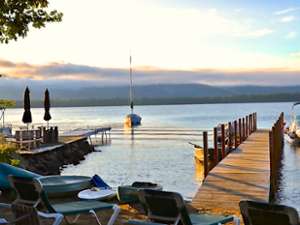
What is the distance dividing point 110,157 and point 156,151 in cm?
362

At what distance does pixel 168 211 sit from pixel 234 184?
20.8ft

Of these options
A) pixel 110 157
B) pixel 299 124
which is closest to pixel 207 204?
pixel 110 157

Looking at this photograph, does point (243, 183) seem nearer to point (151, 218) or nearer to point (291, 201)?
point (291, 201)

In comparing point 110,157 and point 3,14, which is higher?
point 3,14

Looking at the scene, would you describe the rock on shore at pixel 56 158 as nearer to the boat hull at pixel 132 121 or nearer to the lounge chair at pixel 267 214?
the lounge chair at pixel 267 214

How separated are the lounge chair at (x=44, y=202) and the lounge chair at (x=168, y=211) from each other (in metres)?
0.79

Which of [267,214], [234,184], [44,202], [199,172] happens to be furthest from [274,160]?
[267,214]

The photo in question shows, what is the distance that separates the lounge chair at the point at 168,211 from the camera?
575 centimetres

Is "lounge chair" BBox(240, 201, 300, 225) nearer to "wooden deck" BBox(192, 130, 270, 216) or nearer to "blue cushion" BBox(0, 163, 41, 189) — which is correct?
"wooden deck" BBox(192, 130, 270, 216)

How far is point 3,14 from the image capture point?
1005 centimetres

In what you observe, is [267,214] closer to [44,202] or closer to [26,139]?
[44,202]

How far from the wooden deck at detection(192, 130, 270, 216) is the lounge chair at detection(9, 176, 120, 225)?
9.73 feet

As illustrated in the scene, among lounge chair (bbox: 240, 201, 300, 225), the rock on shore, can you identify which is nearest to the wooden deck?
lounge chair (bbox: 240, 201, 300, 225)

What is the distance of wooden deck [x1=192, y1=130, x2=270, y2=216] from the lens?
984cm
